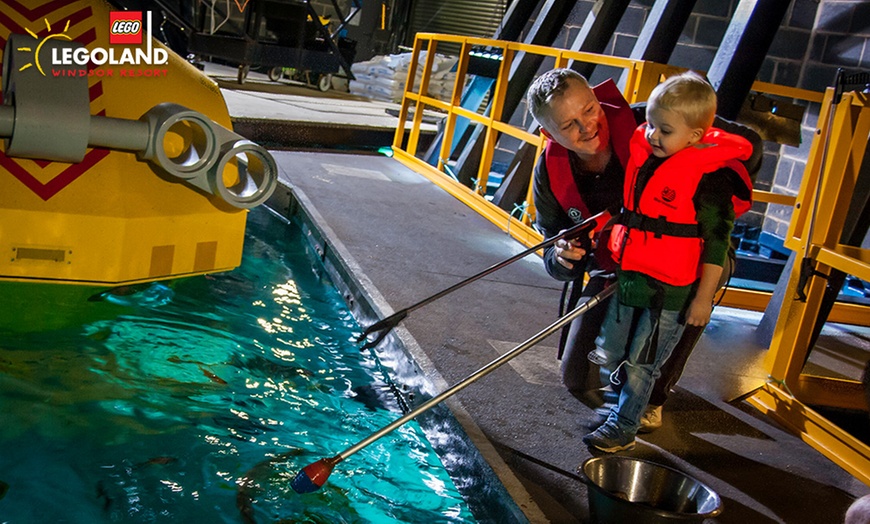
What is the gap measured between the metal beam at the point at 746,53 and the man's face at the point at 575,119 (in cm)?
290

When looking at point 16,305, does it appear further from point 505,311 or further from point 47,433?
point 505,311

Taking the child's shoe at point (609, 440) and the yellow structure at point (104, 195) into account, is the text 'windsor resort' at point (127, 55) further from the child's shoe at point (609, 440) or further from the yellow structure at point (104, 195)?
the child's shoe at point (609, 440)

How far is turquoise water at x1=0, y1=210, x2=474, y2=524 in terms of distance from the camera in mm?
2953

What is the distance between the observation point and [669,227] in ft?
10.5

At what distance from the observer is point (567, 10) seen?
365 inches

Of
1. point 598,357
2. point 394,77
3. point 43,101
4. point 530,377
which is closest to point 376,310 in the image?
point 530,377

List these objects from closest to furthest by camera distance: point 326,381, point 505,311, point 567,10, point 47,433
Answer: point 47,433
point 326,381
point 505,311
point 567,10

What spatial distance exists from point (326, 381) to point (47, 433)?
1398 millimetres

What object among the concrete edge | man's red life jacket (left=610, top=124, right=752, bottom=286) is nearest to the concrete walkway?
the concrete edge

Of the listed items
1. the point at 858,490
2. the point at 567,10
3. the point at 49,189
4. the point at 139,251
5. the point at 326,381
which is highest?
the point at 567,10

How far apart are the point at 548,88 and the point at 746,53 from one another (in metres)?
3.31

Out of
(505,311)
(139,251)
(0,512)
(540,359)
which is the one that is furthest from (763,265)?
(0,512)

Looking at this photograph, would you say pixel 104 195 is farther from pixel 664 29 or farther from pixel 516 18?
pixel 516 18

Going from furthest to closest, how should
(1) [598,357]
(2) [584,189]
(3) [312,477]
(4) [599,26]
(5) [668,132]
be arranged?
(4) [599,26], (2) [584,189], (1) [598,357], (5) [668,132], (3) [312,477]
